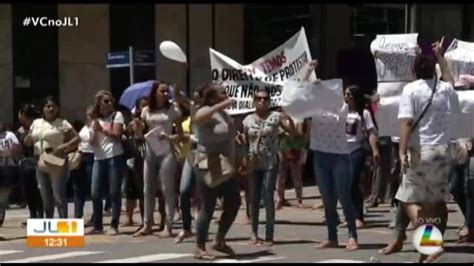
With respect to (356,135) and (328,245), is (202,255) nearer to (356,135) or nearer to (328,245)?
(328,245)

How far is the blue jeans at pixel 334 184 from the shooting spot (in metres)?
10.4

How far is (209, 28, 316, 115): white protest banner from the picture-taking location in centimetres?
1213

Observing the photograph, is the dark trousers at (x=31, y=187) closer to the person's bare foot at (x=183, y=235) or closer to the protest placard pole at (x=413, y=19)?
the person's bare foot at (x=183, y=235)

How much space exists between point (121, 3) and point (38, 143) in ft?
35.9

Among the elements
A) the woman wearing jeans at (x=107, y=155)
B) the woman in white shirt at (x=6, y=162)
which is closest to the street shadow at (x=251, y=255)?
the woman wearing jeans at (x=107, y=155)

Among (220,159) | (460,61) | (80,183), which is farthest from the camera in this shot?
(80,183)

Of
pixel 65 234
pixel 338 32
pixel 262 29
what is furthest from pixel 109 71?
pixel 65 234

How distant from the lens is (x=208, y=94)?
393 inches

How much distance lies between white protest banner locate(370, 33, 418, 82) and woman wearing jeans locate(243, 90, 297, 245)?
1.16m

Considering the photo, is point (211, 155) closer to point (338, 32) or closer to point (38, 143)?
point (38, 143)

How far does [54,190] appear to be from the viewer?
41.3 ft

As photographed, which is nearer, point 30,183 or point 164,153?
point 164,153

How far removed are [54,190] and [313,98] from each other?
12.5ft

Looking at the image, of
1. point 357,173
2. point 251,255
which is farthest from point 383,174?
point 251,255
